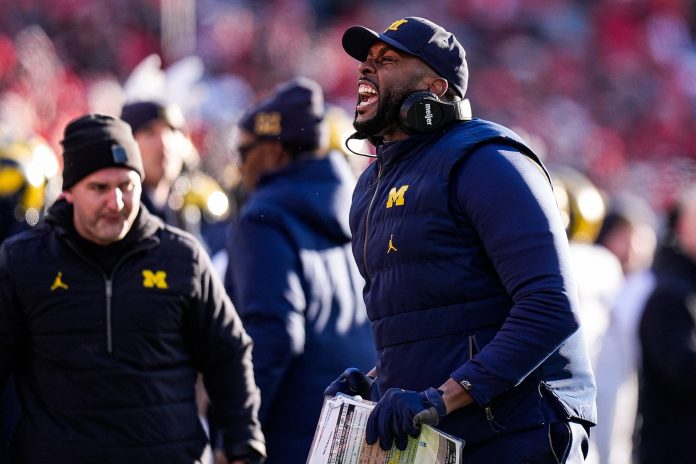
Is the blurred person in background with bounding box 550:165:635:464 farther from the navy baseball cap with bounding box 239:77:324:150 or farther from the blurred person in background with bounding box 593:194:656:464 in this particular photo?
the navy baseball cap with bounding box 239:77:324:150

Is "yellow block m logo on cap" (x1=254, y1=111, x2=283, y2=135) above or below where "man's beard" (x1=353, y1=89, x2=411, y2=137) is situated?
above

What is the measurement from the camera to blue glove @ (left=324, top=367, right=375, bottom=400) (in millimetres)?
3816

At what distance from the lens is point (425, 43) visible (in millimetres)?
3684

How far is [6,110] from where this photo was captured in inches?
648

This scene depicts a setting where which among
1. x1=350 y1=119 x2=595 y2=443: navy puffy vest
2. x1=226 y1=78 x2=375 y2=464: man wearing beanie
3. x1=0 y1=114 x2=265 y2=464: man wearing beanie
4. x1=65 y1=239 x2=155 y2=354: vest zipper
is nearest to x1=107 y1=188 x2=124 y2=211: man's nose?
x1=0 y1=114 x2=265 y2=464: man wearing beanie

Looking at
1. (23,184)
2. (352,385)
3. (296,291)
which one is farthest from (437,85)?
(23,184)

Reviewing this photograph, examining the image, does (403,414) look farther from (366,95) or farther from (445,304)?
(366,95)

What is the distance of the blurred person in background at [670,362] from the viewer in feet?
20.4

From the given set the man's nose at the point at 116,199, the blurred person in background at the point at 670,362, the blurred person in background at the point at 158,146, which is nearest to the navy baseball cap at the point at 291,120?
the blurred person in background at the point at 158,146

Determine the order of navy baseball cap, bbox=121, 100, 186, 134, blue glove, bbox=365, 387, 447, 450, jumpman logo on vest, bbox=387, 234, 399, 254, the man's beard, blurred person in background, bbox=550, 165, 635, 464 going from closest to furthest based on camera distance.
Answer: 1. blue glove, bbox=365, 387, 447, 450
2. jumpman logo on vest, bbox=387, 234, 399, 254
3. the man's beard
4. navy baseball cap, bbox=121, 100, 186, 134
5. blurred person in background, bbox=550, 165, 635, 464

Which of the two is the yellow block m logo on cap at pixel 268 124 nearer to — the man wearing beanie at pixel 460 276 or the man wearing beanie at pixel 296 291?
the man wearing beanie at pixel 296 291

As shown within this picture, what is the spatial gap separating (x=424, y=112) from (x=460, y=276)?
477 millimetres

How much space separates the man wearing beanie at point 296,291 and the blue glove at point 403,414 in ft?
6.46

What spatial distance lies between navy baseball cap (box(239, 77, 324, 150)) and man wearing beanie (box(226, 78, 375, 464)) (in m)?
0.02
